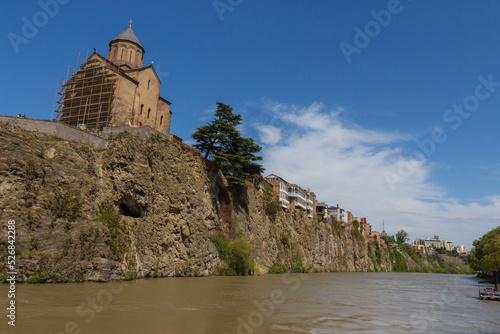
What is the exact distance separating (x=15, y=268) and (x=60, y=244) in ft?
9.01

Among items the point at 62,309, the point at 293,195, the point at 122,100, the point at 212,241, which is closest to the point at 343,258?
the point at 293,195

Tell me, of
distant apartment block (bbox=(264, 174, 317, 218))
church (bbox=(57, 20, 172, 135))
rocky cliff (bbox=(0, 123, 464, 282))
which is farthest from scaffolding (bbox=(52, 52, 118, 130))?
distant apartment block (bbox=(264, 174, 317, 218))

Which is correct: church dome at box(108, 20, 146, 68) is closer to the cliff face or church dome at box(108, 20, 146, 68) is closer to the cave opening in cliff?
Result: the cliff face

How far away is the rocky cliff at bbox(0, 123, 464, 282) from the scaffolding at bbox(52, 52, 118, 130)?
Answer: 7.35m

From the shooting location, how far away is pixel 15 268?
59.8 ft

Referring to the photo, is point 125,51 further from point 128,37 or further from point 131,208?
point 131,208

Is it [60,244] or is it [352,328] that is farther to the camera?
[60,244]

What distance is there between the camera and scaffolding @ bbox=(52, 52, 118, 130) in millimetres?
35188

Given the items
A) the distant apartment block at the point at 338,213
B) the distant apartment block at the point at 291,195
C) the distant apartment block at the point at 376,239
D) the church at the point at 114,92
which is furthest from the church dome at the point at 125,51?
the distant apartment block at the point at 376,239

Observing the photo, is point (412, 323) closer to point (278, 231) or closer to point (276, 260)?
point (276, 260)

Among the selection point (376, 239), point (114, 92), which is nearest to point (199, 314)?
point (114, 92)

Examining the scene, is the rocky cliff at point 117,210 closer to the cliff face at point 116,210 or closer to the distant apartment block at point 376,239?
the cliff face at point 116,210

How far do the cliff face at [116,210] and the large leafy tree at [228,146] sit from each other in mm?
1839

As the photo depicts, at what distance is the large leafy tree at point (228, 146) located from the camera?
129 feet
